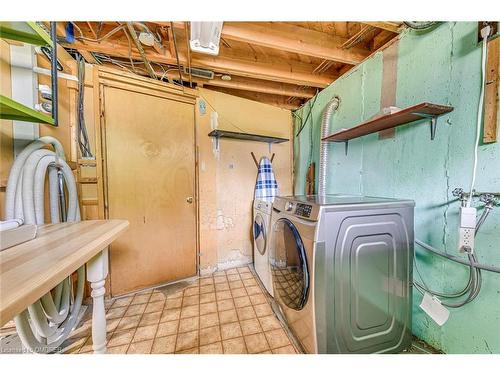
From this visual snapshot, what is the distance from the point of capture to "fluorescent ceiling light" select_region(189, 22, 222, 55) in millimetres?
1120

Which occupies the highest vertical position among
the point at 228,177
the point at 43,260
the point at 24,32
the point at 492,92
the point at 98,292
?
the point at 24,32

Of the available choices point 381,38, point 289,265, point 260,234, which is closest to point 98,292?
point 289,265

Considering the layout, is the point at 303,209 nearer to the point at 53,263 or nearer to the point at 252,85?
the point at 53,263

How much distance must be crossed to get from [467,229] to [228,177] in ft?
7.03

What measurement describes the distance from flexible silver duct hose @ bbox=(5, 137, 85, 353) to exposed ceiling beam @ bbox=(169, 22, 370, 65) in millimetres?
1362

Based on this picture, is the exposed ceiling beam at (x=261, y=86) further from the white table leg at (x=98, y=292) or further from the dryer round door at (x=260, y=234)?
the white table leg at (x=98, y=292)

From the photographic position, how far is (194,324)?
1556mm

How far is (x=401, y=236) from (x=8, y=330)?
9.46 feet

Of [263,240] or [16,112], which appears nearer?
[16,112]

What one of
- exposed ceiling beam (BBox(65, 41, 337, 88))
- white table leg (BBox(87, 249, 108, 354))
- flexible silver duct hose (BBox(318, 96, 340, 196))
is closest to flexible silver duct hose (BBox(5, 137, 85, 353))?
white table leg (BBox(87, 249, 108, 354))

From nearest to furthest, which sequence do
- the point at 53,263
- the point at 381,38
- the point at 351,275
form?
the point at 53,263, the point at 351,275, the point at 381,38

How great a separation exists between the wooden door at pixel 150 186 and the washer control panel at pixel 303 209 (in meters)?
1.45

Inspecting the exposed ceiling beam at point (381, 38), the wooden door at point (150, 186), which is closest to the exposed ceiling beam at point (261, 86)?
the wooden door at point (150, 186)

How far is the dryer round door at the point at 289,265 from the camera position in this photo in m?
1.19
